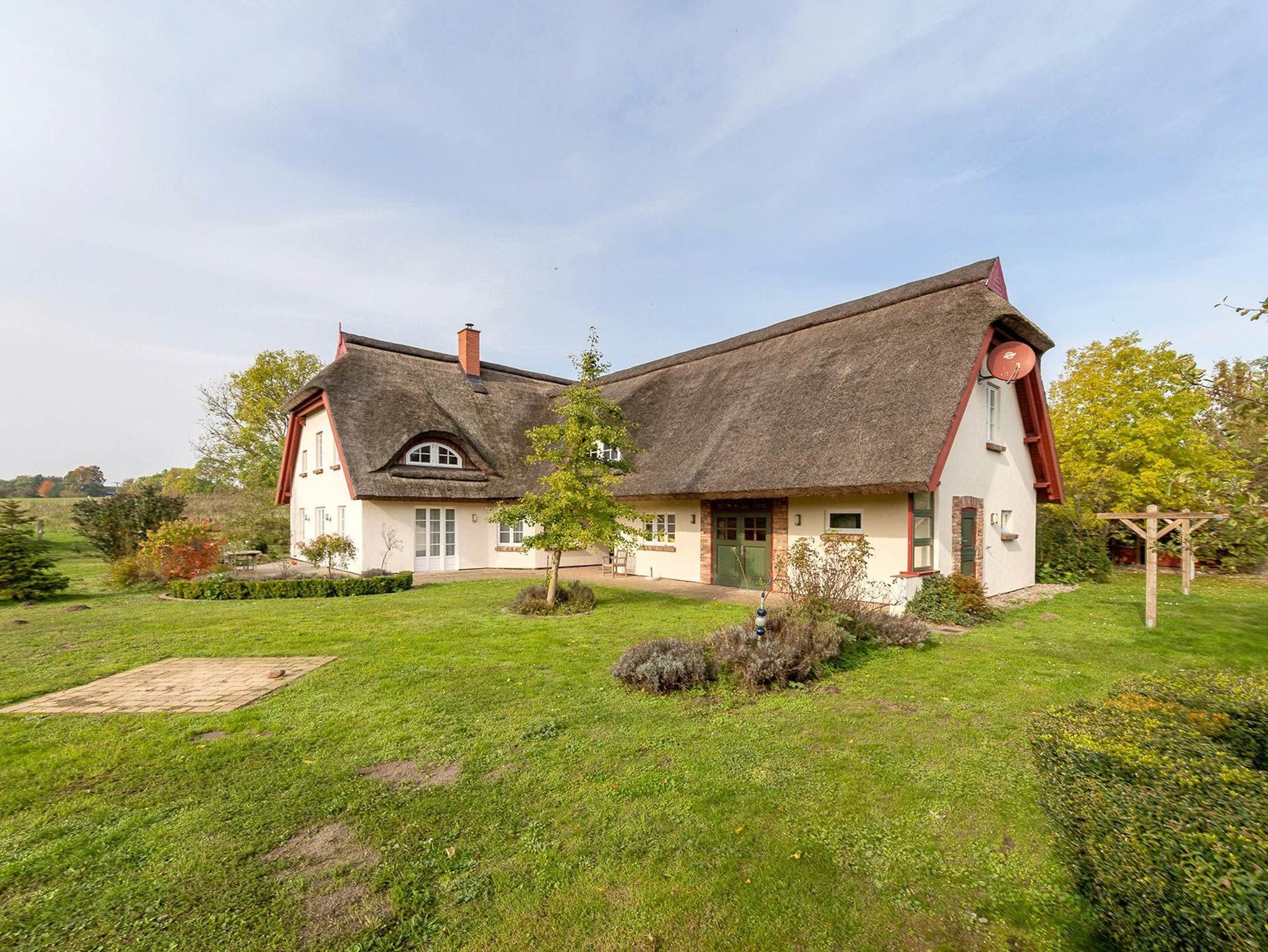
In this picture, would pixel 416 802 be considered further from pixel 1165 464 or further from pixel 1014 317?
pixel 1165 464

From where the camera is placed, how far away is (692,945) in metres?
2.78

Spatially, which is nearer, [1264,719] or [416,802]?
[1264,719]

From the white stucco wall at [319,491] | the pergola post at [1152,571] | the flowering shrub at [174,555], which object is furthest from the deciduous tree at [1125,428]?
the flowering shrub at [174,555]

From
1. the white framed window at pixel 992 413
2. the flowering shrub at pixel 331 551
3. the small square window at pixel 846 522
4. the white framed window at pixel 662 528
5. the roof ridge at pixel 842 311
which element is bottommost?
the flowering shrub at pixel 331 551

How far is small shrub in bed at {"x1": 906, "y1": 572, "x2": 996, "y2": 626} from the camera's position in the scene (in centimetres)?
1057

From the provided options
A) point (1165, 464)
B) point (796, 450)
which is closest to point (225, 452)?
point (796, 450)

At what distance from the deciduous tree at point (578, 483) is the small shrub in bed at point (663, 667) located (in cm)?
443

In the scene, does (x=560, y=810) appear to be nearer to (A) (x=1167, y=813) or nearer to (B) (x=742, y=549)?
(A) (x=1167, y=813)

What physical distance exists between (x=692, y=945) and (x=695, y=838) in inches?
33.6

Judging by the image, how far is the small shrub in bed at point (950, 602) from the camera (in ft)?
34.7

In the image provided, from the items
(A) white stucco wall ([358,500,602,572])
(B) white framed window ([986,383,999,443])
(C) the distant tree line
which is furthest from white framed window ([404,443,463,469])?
(C) the distant tree line

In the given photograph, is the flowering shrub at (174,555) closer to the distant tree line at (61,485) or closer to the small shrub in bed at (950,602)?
the small shrub in bed at (950,602)

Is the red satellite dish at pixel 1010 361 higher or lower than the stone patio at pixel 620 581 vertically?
higher

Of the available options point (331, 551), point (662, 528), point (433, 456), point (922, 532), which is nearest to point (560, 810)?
point (922, 532)
